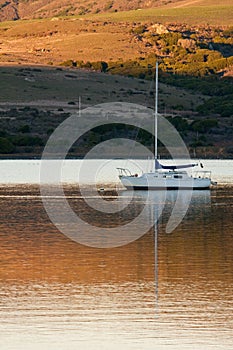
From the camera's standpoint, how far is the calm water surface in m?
14.1

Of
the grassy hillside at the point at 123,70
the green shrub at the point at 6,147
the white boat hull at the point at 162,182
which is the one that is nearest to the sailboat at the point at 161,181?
the white boat hull at the point at 162,182

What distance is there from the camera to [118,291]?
17453 millimetres

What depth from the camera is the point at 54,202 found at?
Result: 1383 inches

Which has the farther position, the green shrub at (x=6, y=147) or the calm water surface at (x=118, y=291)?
the green shrub at (x=6, y=147)

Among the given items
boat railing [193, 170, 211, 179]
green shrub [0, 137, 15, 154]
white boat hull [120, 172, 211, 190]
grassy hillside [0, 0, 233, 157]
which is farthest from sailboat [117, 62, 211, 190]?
green shrub [0, 137, 15, 154]

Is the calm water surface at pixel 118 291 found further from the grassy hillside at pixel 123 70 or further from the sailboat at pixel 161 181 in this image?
the grassy hillside at pixel 123 70

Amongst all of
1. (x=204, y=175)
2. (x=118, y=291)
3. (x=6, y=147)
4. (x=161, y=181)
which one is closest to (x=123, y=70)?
(x=6, y=147)

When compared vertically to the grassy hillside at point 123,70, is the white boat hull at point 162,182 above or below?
below

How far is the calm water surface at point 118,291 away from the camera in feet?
46.4

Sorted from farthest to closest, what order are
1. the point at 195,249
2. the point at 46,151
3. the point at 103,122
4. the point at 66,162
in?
the point at 103,122 < the point at 46,151 < the point at 66,162 < the point at 195,249

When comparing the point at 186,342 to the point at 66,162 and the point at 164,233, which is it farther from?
the point at 66,162

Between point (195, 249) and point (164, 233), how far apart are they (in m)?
3.42

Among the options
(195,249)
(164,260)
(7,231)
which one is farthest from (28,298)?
(7,231)

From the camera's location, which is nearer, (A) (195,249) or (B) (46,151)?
(A) (195,249)
